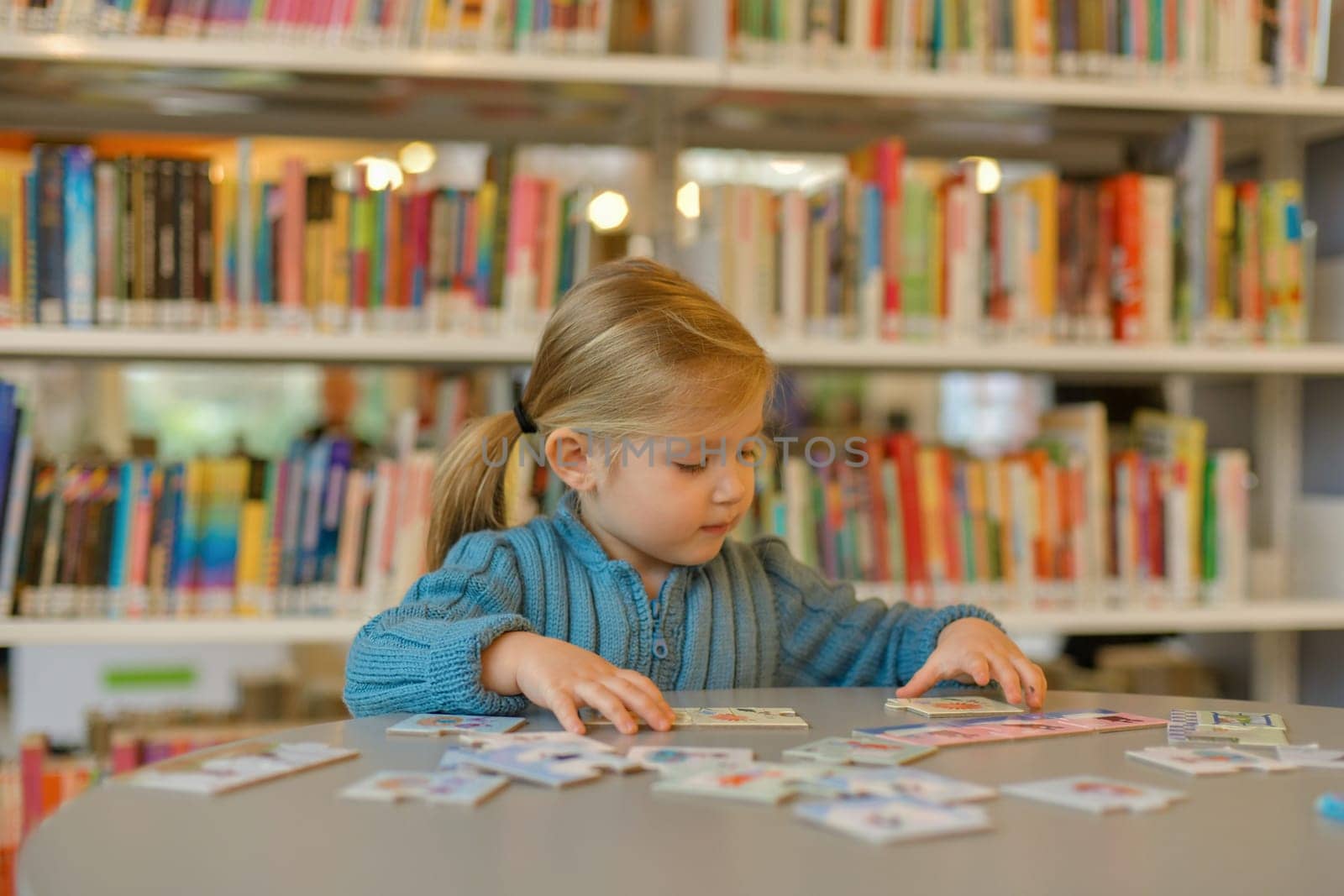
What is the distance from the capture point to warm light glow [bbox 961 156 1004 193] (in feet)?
7.10

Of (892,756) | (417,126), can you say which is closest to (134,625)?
(417,126)

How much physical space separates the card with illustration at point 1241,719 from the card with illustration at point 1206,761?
11 cm

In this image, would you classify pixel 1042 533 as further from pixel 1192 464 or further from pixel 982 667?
pixel 982 667

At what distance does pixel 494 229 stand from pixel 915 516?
80cm

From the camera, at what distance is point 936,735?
0.93m

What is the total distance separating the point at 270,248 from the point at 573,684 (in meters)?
1.22

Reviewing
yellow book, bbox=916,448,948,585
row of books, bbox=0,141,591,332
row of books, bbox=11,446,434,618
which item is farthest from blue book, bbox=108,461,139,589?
yellow book, bbox=916,448,948,585

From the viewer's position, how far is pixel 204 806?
2.44ft

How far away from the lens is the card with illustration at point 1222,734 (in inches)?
37.2

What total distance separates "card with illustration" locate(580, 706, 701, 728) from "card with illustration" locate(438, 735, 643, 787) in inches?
3.9

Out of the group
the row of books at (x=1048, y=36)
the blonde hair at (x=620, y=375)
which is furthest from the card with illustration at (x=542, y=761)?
the row of books at (x=1048, y=36)

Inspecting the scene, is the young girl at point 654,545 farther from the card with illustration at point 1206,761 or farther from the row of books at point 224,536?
the row of books at point 224,536

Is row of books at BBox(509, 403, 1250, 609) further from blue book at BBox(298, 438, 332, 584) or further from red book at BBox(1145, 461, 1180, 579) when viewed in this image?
blue book at BBox(298, 438, 332, 584)

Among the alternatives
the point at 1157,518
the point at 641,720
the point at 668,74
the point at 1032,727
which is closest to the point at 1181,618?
the point at 1157,518
